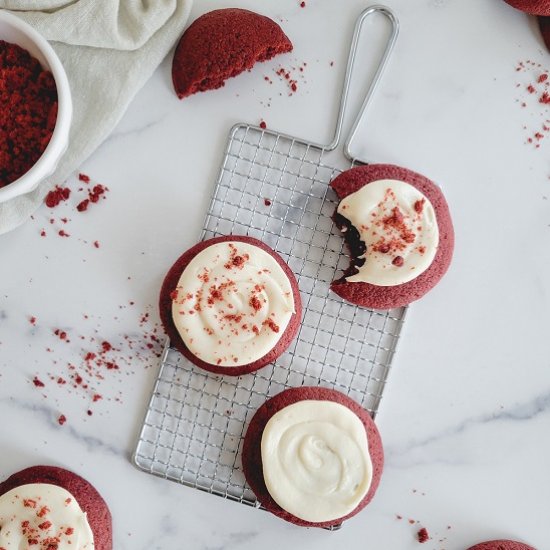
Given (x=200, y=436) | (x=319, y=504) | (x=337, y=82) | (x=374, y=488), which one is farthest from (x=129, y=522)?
(x=337, y=82)

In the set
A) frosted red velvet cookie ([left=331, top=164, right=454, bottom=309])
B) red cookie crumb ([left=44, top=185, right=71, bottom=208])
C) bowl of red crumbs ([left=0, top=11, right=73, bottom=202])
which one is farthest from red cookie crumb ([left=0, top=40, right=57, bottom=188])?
frosted red velvet cookie ([left=331, top=164, right=454, bottom=309])

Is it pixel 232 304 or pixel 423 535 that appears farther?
pixel 423 535

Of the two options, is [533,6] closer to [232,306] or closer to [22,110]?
[232,306]

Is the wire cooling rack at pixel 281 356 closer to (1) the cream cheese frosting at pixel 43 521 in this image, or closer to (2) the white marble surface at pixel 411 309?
(2) the white marble surface at pixel 411 309

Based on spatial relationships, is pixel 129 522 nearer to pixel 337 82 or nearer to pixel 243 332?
pixel 243 332

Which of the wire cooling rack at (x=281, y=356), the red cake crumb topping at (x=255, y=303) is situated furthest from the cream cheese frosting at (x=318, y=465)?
the red cake crumb topping at (x=255, y=303)

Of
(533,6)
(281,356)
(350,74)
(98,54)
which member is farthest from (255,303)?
(533,6)
